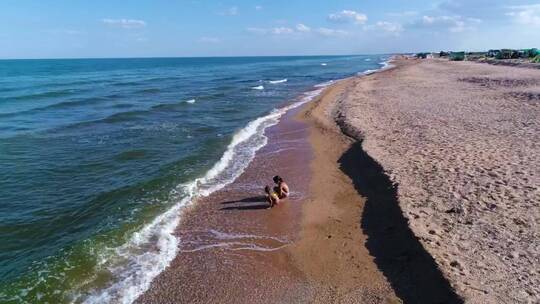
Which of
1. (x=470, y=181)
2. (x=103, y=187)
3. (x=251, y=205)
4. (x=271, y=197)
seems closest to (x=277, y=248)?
(x=271, y=197)

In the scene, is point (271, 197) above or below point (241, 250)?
above

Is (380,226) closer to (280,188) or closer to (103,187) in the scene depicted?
(280,188)

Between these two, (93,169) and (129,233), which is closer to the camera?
(129,233)

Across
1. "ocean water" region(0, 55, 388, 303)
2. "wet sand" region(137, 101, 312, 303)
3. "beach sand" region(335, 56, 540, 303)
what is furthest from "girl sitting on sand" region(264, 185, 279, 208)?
"beach sand" region(335, 56, 540, 303)

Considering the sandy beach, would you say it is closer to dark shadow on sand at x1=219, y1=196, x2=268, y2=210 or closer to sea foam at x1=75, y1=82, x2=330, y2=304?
dark shadow on sand at x1=219, y1=196, x2=268, y2=210

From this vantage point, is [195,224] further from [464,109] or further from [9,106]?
[9,106]

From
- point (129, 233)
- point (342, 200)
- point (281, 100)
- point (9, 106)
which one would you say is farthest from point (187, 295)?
point (9, 106)

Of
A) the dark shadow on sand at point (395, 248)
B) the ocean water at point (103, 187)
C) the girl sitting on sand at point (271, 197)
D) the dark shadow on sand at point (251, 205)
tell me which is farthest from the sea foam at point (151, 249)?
the dark shadow on sand at point (395, 248)
